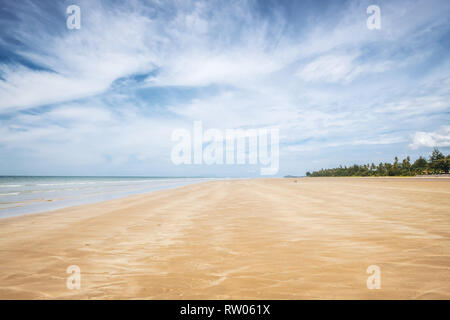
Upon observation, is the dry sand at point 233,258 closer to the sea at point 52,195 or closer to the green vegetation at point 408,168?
the sea at point 52,195

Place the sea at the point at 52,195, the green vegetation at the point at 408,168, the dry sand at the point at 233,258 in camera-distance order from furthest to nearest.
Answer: the green vegetation at the point at 408,168
the sea at the point at 52,195
the dry sand at the point at 233,258

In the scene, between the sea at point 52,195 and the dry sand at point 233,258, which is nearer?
the dry sand at point 233,258

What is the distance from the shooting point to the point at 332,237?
640cm

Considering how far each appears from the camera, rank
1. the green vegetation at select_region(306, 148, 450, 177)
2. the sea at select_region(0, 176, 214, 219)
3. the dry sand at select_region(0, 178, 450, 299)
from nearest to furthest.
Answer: the dry sand at select_region(0, 178, 450, 299), the sea at select_region(0, 176, 214, 219), the green vegetation at select_region(306, 148, 450, 177)

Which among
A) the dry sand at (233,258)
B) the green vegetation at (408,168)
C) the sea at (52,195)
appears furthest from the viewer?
the green vegetation at (408,168)

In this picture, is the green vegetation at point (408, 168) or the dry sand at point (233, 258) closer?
the dry sand at point (233, 258)

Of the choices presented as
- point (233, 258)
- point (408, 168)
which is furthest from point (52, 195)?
point (408, 168)

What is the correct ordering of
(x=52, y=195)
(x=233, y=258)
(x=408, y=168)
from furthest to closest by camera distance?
(x=408, y=168)
(x=52, y=195)
(x=233, y=258)

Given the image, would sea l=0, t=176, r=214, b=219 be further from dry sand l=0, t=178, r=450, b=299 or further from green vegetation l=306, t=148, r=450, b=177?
green vegetation l=306, t=148, r=450, b=177

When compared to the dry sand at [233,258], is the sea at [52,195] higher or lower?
lower

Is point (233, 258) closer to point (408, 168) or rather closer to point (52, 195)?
point (52, 195)

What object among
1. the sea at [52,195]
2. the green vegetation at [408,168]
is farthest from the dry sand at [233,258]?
the green vegetation at [408,168]

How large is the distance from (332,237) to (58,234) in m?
8.32

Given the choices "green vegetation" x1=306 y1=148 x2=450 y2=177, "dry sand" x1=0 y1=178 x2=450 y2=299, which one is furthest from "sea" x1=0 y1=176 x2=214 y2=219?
"green vegetation" x1=306 y1=148 x2=450 y2=177
